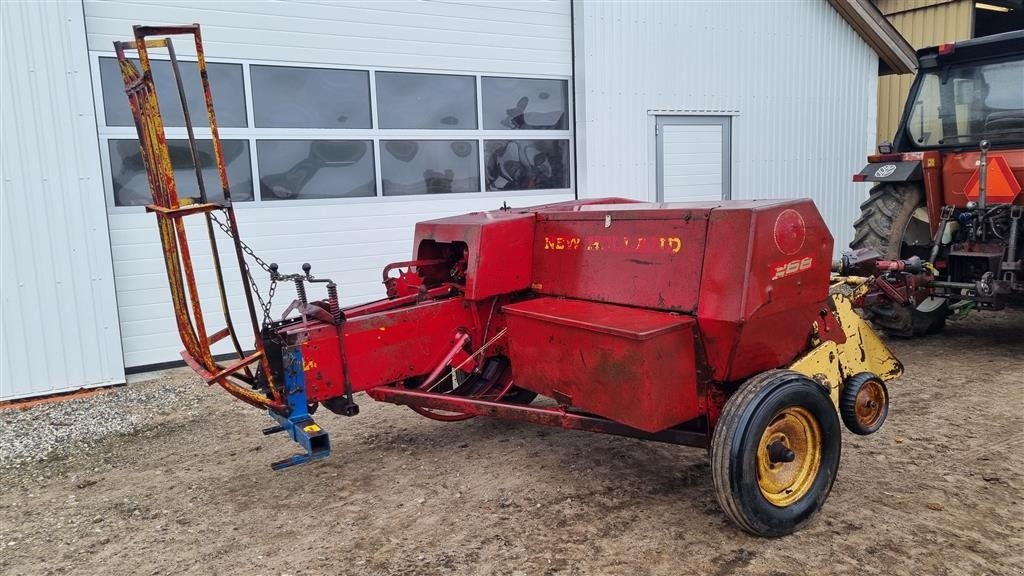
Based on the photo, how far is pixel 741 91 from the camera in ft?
30.4

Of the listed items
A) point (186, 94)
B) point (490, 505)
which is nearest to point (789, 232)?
point (490, 505)

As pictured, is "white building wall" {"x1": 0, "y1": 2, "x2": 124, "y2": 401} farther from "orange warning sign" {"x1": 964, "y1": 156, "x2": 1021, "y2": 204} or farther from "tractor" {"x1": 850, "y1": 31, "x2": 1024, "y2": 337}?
"orange warning sign" {"x1": 964, "y1": 156, "x2": 1021, "y2": 204}

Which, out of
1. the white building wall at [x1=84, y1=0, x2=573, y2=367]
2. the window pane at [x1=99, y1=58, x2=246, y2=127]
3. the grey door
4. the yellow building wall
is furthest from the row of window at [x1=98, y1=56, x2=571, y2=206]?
the yellow building wall

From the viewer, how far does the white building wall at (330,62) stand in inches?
249

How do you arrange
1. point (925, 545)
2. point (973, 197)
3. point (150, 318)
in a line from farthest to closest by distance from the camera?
point (150, 318), point (973, 197), point (925, 545)

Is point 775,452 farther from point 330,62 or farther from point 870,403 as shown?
point 330,62

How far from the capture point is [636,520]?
332 cm

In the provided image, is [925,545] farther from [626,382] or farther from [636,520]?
[626,382]

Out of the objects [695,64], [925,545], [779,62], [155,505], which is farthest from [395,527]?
[779,62]

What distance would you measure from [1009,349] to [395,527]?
5614mm

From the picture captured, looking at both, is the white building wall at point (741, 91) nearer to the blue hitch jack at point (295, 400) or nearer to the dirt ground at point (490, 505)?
the dirt ground at point (490, 505)

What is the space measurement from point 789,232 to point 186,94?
552 centimetres

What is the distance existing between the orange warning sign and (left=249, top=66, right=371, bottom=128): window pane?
212 inches

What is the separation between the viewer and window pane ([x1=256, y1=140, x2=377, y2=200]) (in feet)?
22.3
